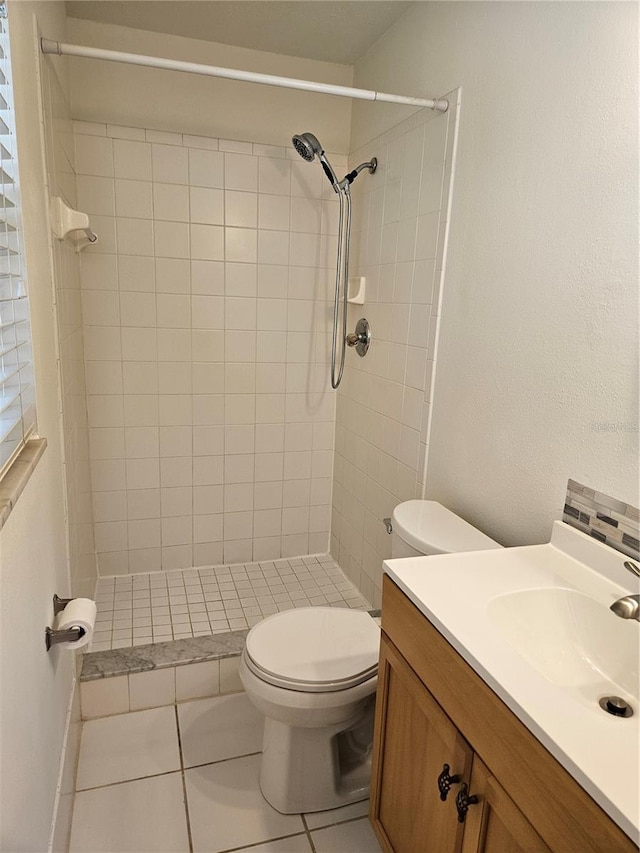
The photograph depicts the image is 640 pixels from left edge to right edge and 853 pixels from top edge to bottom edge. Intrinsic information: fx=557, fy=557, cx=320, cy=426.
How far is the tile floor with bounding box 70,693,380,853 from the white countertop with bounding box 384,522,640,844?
2.88 feet

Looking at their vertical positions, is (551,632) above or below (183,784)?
above

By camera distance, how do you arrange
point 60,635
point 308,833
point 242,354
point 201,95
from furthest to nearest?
point 242,354 < point 201,95 < point 308,833 < point 60,635

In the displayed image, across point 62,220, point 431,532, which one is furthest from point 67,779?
point 62,220

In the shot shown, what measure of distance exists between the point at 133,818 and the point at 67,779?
0.77 ft

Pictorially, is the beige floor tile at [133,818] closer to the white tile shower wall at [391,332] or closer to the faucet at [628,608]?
the white tile shower wall at [391,332]

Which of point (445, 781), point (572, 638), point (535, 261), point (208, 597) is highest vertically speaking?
point (535, 261)

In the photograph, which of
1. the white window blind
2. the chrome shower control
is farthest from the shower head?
the white window blind

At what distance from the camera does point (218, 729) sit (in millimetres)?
1896

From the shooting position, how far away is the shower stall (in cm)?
216

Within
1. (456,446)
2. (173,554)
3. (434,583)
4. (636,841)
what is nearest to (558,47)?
(456,446)

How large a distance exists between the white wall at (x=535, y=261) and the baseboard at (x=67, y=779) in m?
1.29

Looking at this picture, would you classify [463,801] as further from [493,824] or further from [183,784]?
[183,784]

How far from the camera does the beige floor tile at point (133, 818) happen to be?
1.48 m

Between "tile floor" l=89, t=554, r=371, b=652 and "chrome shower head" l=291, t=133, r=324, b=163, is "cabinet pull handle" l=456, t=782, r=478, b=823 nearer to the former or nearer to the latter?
"tile floor" l=89, t=554, r=371, b=652
